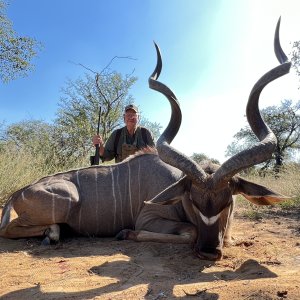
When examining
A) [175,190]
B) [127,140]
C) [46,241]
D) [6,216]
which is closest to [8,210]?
[6,216]

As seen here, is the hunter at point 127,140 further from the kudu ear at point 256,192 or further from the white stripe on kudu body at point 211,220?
the white stripe on kudu body at point 211,220

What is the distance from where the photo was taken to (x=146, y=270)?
2.62 meters

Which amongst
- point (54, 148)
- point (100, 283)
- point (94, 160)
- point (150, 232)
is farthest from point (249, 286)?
point (54, 148)

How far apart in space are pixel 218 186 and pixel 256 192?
0.33m

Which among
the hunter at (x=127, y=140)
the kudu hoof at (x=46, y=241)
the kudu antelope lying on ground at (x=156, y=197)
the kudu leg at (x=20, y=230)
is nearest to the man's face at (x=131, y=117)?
the hunter at (x=127, y=140)

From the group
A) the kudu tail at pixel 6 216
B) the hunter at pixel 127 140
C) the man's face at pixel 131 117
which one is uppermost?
the man's face at pixel 131 117

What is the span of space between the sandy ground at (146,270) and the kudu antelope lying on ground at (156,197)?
0.16 meters

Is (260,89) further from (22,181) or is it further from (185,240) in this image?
(22,181)

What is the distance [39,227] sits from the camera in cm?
375

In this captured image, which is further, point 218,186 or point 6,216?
point 6,216

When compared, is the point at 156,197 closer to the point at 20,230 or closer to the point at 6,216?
the point at 20,230

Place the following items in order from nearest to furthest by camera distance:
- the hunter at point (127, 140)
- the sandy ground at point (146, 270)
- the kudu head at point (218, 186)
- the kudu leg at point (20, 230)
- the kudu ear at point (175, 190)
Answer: the sandy ground at point (146, 270) < the kudu head at point (218, 186) < the kudu ear at point (175, 190) < the kudu leg at point (20, 230) < the hunter at point (127, 140)

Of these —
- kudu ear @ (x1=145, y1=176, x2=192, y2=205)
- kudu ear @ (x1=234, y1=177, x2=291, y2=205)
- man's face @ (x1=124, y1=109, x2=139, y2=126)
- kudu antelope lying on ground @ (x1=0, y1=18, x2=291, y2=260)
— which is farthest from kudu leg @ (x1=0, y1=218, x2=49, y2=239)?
man's face @ (x1=124, y1=109, x2=139, y2=126)

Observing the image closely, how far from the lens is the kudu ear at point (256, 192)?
2871 millimetres
